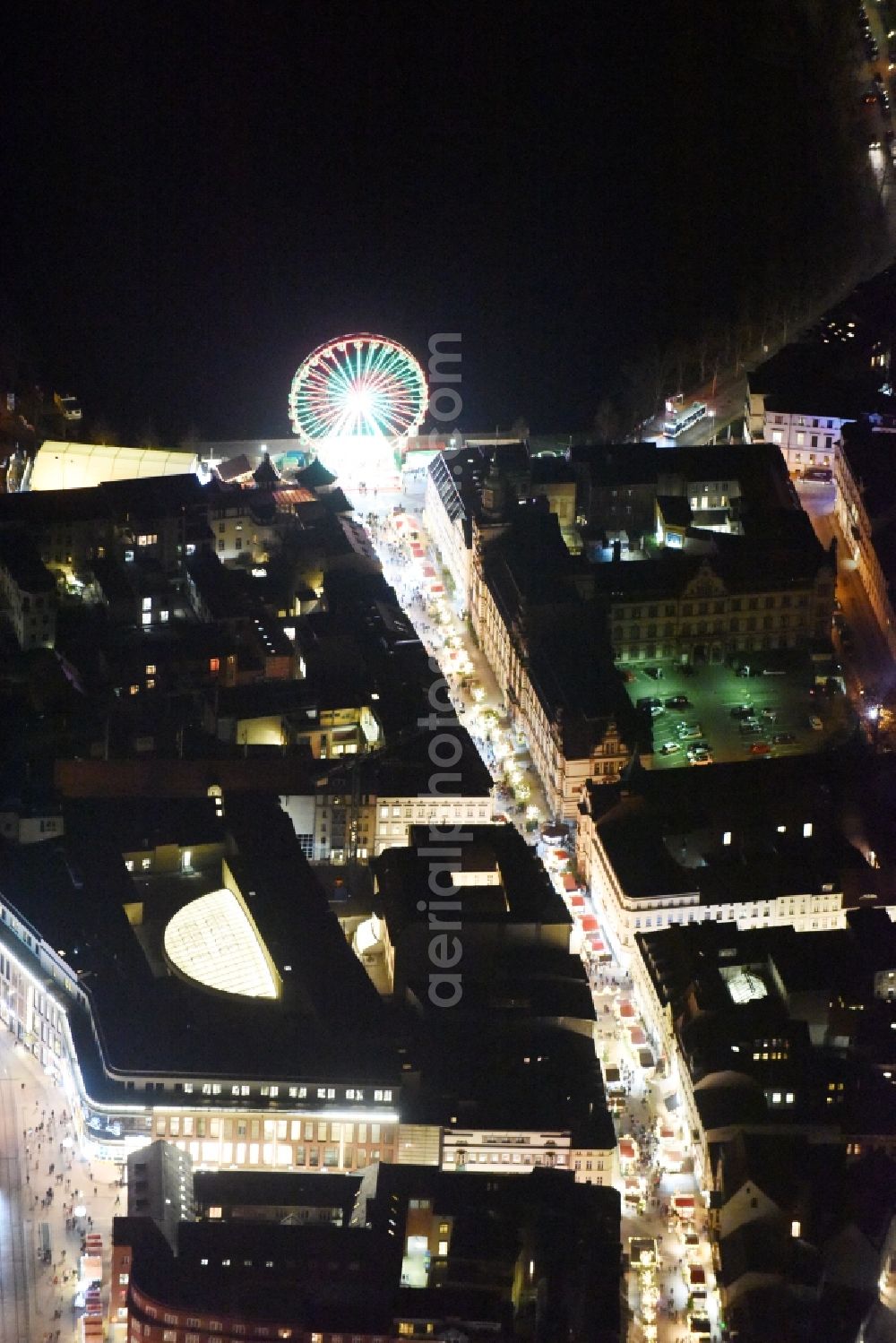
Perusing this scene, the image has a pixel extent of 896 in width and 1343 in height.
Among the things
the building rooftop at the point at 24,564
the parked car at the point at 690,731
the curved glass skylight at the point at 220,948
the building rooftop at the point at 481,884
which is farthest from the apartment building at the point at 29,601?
the parked car at the point at 690,731

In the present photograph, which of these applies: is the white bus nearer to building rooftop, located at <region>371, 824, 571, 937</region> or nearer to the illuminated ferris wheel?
the illuminated ferris wheel

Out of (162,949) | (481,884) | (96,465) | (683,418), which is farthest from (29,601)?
(683,418)

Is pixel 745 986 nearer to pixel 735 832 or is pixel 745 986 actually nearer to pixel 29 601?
pixel 735 832

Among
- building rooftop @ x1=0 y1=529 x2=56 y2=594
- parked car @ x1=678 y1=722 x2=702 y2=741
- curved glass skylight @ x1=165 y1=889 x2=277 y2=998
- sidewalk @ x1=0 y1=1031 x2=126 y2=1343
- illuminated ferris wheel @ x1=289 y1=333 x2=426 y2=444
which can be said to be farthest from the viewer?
illuminated ferris wheel @ x1=289 y1=333 x2=426 y2=444

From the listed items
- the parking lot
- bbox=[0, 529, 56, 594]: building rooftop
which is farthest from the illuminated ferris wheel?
the parking lot

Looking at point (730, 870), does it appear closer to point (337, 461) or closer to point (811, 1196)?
point (811, 1196)
